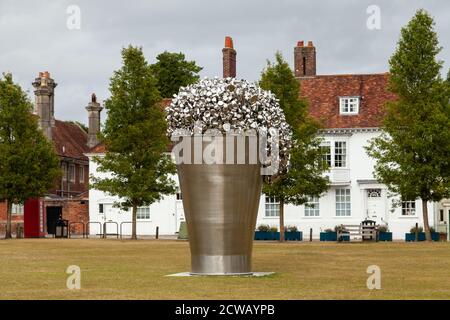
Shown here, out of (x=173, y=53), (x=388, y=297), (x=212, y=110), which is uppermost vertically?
(x=173, y=53)

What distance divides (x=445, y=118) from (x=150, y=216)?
27746 millimetres

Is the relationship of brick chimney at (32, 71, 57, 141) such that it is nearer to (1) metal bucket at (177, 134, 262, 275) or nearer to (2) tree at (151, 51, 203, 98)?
(2) tree at (151, 51, 203, 98)

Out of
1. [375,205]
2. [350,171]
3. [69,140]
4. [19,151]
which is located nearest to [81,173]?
[69,140]

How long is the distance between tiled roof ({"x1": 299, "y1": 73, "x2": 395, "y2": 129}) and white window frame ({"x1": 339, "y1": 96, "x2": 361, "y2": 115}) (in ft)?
0.99

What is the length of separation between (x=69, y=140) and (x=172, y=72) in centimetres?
1184

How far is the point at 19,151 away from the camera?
58.9 metres

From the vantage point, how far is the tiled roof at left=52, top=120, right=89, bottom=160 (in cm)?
8475

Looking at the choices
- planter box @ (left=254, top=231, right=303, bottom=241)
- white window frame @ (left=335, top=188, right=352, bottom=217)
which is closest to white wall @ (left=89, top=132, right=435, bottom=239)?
white window frame @ (left=335, top=188, right=352, bottom=217)

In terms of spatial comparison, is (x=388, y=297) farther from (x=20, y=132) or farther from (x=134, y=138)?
(x=20, y=132)

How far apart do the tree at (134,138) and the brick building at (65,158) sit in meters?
19.5

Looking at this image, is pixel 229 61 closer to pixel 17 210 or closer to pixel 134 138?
pixel 134 138

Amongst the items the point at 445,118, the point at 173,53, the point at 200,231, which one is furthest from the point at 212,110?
the point at 173,53

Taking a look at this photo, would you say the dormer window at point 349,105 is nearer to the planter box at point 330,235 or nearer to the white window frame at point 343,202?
the white window frame at point 343,202

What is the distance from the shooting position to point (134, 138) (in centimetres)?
5481
